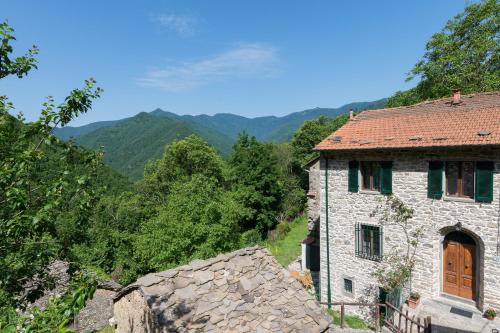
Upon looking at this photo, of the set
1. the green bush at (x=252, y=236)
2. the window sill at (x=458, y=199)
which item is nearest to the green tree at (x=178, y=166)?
the green bush at (x=252, y=236)

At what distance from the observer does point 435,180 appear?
39.6 feet

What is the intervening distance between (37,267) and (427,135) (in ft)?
43.8

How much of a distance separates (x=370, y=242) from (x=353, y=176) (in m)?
3.14

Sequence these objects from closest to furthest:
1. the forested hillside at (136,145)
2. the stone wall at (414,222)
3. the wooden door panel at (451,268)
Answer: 1. the stone wall at (414,222)
2. the wooden door panel at (451,268)
3. the forested hillside at (136,145)

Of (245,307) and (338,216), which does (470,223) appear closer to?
(338,216)

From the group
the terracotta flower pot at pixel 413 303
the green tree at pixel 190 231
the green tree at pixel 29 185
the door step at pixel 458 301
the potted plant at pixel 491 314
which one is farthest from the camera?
the green tree at pixel 190 231

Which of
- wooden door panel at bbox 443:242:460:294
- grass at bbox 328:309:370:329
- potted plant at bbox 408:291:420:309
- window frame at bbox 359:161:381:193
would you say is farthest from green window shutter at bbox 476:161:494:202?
grass at bbox 328:309:370:329

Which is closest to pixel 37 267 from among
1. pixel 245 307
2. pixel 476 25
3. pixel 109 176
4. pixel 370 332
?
pixel 245 307

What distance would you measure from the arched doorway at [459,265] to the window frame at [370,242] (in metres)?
2.43

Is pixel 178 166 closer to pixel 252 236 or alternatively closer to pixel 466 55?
pixel 252 236

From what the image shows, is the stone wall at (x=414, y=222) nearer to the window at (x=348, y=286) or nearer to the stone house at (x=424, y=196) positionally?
the stone house at (x=424, y=196)

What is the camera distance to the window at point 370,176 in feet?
45.6

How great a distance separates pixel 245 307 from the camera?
7102 mm

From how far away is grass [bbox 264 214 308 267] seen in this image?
26520 mm
